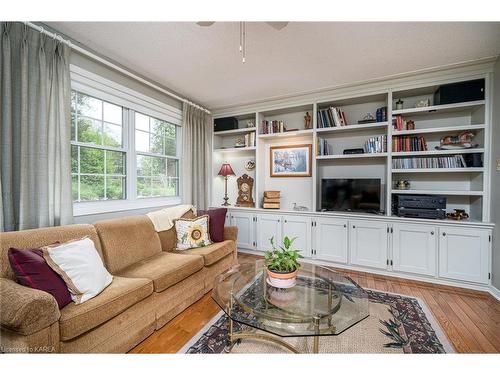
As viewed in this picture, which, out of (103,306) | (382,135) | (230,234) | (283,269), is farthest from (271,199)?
(103,306)

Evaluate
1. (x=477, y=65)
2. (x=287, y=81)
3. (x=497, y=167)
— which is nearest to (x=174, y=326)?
(x=287, y=81)

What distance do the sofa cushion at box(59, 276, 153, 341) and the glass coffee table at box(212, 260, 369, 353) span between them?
549 millimetres

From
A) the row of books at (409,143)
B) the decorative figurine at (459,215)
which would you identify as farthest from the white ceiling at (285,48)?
the decorative figurine at (459,215)

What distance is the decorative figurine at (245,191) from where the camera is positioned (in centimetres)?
389

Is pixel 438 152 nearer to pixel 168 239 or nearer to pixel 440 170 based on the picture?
pixel 440 170

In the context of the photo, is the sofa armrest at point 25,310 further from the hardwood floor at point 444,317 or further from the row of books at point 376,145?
the row of books at point 376,145

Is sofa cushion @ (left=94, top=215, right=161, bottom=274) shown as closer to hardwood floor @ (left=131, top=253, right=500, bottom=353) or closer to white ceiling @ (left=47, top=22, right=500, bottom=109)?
hardwood floor @ (left=131, top=253, right=500, bottom=353)

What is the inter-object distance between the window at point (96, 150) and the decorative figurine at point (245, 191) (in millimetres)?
1838

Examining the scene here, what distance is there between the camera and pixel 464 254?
2.46 meters

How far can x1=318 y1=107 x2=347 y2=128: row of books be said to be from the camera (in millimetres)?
3123

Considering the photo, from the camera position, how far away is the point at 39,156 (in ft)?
5.86

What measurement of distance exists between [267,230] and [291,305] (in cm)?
210
